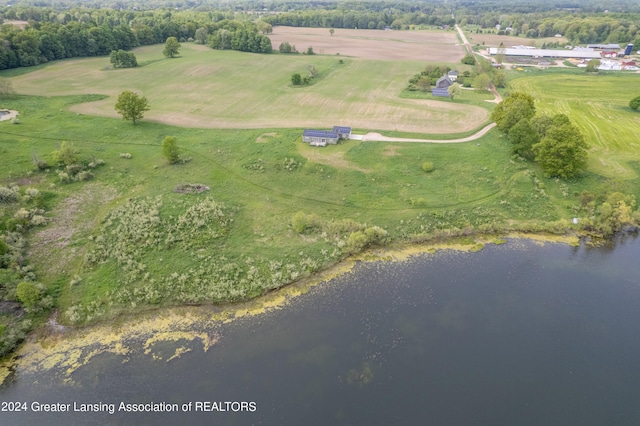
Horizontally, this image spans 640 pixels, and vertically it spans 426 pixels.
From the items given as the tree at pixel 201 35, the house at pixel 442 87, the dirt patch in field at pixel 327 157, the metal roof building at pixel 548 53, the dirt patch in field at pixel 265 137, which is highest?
the tree at pixel 201 35

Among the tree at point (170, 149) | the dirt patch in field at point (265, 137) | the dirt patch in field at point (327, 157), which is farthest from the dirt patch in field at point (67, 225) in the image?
the dirt patch in field at point (327, 157)

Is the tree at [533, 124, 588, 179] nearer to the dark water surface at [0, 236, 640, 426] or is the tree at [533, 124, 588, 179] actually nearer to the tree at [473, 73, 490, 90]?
the dark water surface at [0, 236, 640, 426]

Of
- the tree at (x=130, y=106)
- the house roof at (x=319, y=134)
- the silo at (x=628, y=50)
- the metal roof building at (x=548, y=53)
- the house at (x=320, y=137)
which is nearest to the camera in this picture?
the house at (x=320, y=137)

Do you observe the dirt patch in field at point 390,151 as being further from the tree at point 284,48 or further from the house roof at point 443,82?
the tree at point 284,48

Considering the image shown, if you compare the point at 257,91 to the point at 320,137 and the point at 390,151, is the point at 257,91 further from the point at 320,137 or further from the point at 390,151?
the point at 390,151

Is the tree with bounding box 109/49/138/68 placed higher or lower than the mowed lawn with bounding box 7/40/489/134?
higher

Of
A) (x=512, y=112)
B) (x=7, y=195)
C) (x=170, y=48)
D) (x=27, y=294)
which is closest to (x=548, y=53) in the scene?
(x=512, y=112)

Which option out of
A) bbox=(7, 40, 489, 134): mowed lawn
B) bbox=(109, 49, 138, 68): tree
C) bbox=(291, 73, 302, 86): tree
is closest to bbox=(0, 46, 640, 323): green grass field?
bbox=(7, 40, 489, 134): mowed lawn
